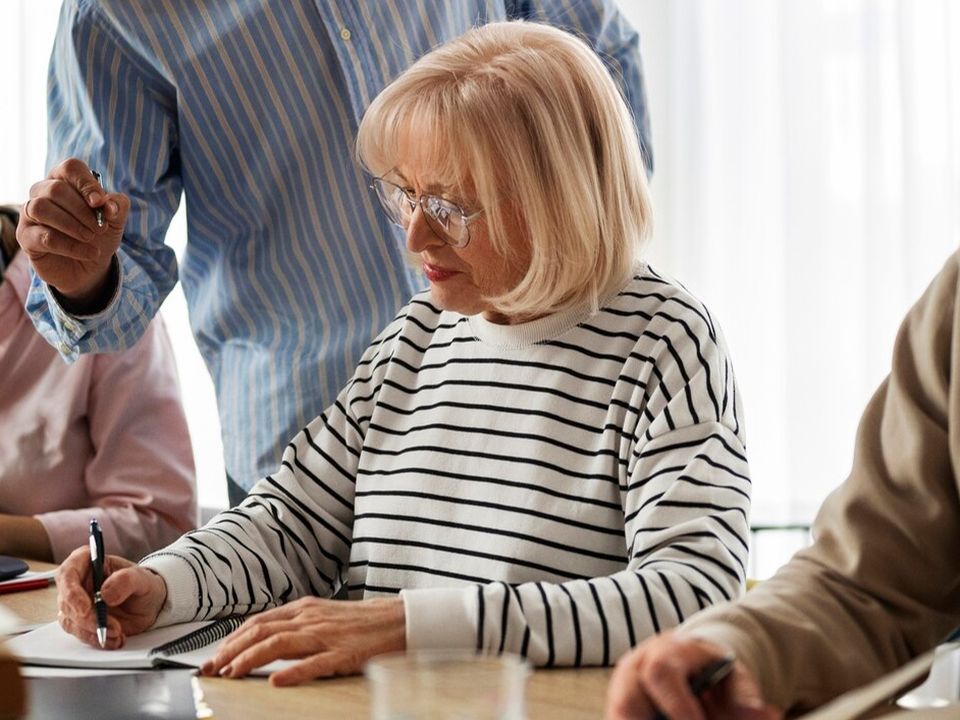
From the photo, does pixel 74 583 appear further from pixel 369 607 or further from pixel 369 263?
pixel 369 263

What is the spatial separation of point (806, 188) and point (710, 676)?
2.80 metres

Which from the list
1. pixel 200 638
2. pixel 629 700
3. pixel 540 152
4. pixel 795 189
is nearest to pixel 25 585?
pixel 200 638

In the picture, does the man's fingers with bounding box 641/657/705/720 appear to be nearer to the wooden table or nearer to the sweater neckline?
the wooden table

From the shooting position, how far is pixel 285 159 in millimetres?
1915

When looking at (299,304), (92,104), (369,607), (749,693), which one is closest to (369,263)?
(299,304)

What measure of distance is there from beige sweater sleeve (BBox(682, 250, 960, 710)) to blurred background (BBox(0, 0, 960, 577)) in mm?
2399

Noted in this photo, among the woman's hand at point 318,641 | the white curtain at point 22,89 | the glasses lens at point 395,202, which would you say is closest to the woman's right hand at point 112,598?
the woman's hand at point 318,641

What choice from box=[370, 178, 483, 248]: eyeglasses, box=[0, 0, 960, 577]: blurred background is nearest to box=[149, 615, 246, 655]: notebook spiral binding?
box=[370, 178, 483, 248]: eyeglasses

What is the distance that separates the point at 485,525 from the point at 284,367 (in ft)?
1.99

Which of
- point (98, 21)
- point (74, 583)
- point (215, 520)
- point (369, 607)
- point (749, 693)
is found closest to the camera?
point (749, 693)

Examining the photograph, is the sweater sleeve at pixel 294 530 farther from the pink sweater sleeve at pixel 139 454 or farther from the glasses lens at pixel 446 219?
the pink sweater sleeve at pixel 139 454

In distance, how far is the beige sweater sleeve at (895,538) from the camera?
1009 millimetres

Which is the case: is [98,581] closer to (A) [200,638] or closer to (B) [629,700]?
(A) [200,638]

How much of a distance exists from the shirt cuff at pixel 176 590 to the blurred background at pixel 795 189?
82.2 inches
